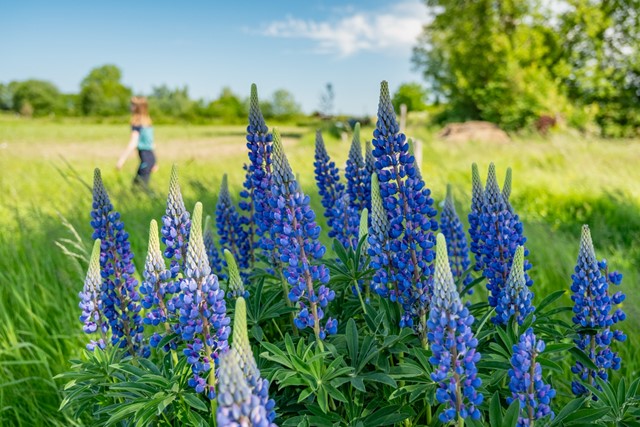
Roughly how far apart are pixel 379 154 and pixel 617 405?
1278mm

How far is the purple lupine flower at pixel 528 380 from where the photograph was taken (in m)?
1.64

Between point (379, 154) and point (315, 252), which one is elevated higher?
point (379, 154)

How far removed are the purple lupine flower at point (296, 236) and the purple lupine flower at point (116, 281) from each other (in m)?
0.87

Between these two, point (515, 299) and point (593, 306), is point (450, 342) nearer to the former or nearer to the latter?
point (515, 299)

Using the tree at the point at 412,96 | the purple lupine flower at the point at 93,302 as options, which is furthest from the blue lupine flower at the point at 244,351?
the tree at the point at 412,96

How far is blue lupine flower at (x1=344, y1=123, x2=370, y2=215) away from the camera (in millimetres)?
2617

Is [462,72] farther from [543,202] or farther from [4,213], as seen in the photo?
[4,213]

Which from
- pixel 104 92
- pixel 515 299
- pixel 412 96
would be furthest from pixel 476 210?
pixel 104 92

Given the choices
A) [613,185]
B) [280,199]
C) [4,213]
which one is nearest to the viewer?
[280,199]

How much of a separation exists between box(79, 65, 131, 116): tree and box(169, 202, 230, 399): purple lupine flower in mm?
101130

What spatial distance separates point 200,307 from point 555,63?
25787 millimetres

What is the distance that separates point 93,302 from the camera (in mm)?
2311

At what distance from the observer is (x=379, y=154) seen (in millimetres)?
2086

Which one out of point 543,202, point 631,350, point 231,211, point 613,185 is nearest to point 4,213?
point 231,211
